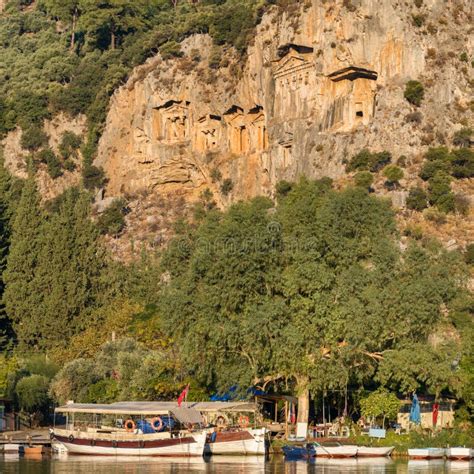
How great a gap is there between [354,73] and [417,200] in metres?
16.8

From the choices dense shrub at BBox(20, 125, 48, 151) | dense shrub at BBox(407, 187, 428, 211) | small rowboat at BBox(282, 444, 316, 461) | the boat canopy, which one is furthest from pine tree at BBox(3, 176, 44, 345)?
small rowboat at BBox(282, 444, 316, 461)

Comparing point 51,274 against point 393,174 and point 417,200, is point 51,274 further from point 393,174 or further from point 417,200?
point 417,200

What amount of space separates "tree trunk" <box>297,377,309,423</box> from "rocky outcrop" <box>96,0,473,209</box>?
55.5 m

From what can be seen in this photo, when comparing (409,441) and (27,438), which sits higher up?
(409,441)

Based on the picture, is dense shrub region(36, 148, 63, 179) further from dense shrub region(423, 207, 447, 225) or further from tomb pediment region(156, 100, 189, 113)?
dense shrub region(423, 207, 447, 225)

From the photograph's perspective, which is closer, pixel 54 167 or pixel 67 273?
pixel 67 273

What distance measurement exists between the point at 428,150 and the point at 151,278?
1184 inches

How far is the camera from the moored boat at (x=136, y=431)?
76.9m

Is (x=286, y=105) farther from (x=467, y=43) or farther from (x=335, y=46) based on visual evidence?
(x=467, y=43)

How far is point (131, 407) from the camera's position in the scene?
79.3 meters

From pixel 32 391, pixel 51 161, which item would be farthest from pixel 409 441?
pixel 51 161

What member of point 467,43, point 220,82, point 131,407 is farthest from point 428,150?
point 131,407

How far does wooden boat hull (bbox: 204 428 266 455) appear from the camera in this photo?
7669 centimetres

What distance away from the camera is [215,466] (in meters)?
72.2
